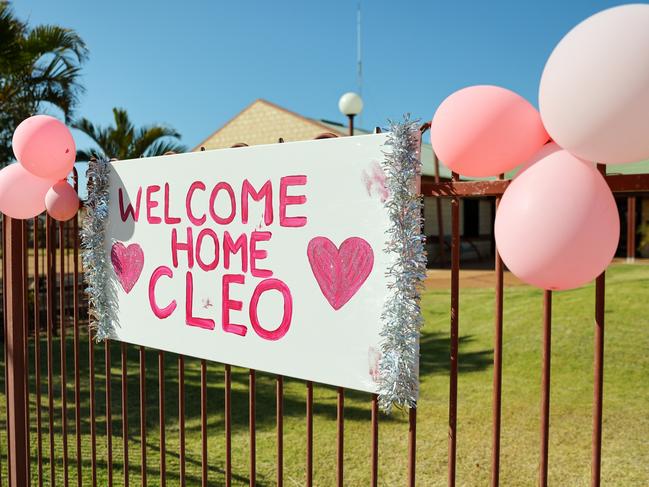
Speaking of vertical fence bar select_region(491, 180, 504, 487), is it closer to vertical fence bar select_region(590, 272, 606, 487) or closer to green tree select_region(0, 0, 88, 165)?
vertical fence bar select_region(590, 272, 606, 487)

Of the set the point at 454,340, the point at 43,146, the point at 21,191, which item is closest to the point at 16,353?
the point at 21,191

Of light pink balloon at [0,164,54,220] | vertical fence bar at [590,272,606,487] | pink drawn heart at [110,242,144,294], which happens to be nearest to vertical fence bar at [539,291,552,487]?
vertical fence bar at [590,272,606,487]

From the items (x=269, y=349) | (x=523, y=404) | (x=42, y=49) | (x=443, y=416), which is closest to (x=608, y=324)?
(x=523, y=404)

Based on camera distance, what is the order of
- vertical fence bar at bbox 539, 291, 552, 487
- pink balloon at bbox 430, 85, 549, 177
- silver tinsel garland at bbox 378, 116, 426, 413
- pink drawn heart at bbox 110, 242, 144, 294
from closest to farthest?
A: pink balloon at bbox 430, 85, 549, 177 < vertical fence bar at bbox 539, 291, 552, 487 < silver tinsel garland at bbox 378, 116, 426, 413 < pink drawn heart at bbox 110, 242, 144, 294

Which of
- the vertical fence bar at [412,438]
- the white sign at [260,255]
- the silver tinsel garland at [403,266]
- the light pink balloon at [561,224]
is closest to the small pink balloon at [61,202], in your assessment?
the white sign at [260,255]

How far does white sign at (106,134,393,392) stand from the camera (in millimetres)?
1798

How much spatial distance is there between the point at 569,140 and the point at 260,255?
1.14 meters

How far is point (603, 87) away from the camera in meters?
1.16

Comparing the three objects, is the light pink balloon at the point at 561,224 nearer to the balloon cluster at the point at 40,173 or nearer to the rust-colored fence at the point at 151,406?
the rust-colored fence at the point at 151,406

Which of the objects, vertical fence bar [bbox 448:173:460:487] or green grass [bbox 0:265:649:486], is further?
green grass [bbox 0:265:649:486]

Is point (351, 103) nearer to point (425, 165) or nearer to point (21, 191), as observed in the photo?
point (21, 191)

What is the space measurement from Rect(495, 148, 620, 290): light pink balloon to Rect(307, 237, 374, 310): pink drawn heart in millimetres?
545

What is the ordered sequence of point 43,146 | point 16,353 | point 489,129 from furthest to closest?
1. point 16,353
2. point 43,146
3. point 489,129

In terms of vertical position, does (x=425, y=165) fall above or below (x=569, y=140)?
above
